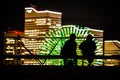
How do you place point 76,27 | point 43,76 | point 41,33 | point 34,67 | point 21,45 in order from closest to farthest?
point 43,76 → point 34,67 → point 21,45 → point 76,27 → point 41,33

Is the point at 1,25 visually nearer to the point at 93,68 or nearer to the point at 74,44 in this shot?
the point at 74,44

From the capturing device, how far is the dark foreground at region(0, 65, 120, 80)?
10.8 meters

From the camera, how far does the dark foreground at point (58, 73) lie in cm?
1078

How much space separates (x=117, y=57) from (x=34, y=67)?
2773mm

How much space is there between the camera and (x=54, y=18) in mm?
123688

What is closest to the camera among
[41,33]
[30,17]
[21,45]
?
[21,45]

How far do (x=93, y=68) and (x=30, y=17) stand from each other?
122 m

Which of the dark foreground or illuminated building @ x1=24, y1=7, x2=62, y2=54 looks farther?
illuminated building @ x1=24, y1=7, x2=62, y2=54

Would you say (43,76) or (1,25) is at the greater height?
(1,25)

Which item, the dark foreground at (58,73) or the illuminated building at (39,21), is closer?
the dark foreground at (58,73)

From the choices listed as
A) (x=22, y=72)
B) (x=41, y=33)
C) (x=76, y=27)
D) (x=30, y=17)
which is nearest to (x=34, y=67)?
(x=22, y=72)

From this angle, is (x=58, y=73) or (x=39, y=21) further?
(x=39, y=21)

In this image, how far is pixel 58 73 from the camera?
11.1 meters

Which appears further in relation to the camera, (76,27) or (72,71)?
(76,27)
